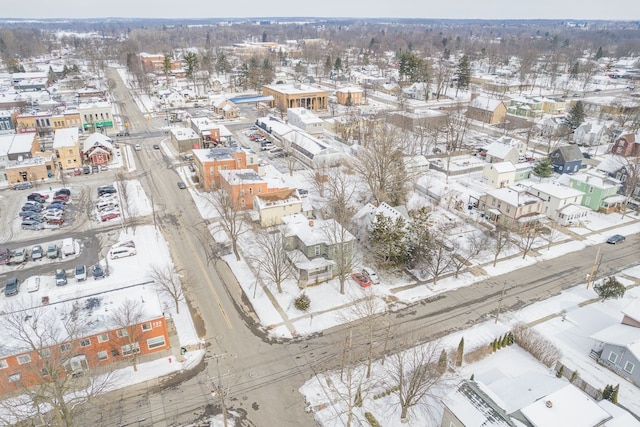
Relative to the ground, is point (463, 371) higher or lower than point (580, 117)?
lower

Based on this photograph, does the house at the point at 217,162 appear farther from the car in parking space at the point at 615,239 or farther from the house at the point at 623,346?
the car in parking space at the point at 615,239

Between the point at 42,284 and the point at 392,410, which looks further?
the point at 42,284

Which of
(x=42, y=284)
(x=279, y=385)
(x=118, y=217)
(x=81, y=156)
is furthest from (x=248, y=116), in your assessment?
(x=279, y=385)

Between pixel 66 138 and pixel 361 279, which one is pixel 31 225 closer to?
pixel 66 138

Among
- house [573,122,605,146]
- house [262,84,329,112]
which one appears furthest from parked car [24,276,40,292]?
house [573,122,605,146]

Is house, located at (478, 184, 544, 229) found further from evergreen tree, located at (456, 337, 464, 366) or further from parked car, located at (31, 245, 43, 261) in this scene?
parked car, located at (31, 245, 43, 261)

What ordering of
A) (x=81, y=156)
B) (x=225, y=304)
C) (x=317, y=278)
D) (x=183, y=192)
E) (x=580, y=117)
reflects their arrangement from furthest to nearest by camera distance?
(x=580, y=117) < (x=81, y=156) < (x=183, y=192) < (x=317, y=278) < (x=225, y=304)

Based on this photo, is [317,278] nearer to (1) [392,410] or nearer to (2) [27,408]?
(1) [392,410]
